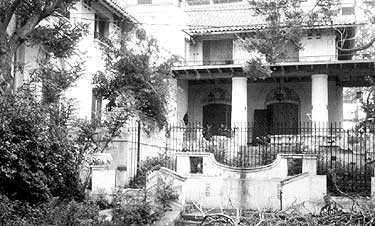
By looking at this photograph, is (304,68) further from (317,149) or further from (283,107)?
(317,149)

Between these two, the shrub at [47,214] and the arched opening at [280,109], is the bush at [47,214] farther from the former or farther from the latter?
the arched opening at [280,109]

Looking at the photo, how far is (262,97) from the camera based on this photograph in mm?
29109

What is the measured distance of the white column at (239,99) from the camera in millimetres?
26578

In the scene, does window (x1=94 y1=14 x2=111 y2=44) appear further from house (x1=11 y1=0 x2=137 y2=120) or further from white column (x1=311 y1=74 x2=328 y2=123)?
white column (x1=311 y1=74 x2=328 y2=123)

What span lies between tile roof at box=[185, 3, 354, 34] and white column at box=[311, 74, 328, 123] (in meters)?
3.65

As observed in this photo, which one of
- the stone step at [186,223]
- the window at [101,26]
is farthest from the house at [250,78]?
the stone step at [186,223]

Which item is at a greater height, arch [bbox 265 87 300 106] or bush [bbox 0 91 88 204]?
arch [bbox 265 87 300 106]

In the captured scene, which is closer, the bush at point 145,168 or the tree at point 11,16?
the tree at point 11,16

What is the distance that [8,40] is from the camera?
43.2ft

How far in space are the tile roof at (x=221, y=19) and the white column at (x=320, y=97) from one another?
12.0ft

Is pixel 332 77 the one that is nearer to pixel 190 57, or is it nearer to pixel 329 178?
pixel 190 57

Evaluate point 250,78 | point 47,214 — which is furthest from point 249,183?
point 250,78

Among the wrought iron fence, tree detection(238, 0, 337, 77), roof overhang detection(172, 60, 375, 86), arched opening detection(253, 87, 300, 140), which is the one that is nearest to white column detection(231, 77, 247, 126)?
roof overhang detection(172, 60, 375, 86)

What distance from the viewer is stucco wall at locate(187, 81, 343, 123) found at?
2850cm
